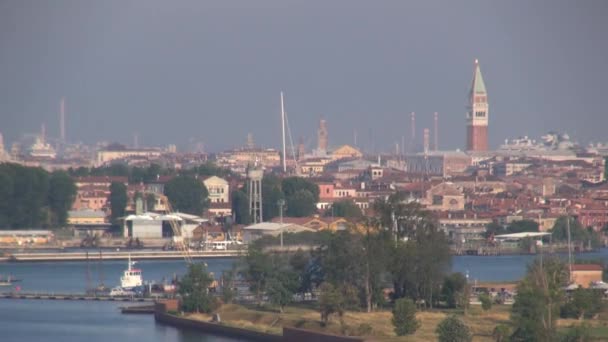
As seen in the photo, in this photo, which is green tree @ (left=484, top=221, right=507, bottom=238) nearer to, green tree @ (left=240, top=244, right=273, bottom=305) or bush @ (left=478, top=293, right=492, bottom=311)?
green tree @ (left=240, top=244, right=273, bottom=305)

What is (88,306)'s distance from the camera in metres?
26.7

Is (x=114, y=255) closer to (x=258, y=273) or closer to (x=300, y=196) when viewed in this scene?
(x=300, y=196)

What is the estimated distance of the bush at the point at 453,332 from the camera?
19.7m

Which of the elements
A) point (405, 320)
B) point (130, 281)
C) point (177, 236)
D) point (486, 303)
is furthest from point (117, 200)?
point (405, 320)

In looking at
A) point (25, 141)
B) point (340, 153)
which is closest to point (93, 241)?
point (340, 153)

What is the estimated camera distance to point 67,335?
23.4 m

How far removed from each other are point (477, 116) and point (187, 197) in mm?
38166

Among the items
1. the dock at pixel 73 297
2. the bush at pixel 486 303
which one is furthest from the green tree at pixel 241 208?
the bush at pixel 486 303

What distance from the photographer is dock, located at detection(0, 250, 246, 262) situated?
36312 millimetres

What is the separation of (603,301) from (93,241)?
18.3 metres

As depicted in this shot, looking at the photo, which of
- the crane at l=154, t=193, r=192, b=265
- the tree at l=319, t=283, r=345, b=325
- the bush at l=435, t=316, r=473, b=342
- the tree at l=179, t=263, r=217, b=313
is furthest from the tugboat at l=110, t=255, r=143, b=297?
the bush at l=435, t=316, r=473, b=342

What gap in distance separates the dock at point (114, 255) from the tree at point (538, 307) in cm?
1557

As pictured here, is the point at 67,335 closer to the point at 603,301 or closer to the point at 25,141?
the point at 603,301

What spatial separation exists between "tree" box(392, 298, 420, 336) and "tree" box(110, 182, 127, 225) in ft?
76.0
